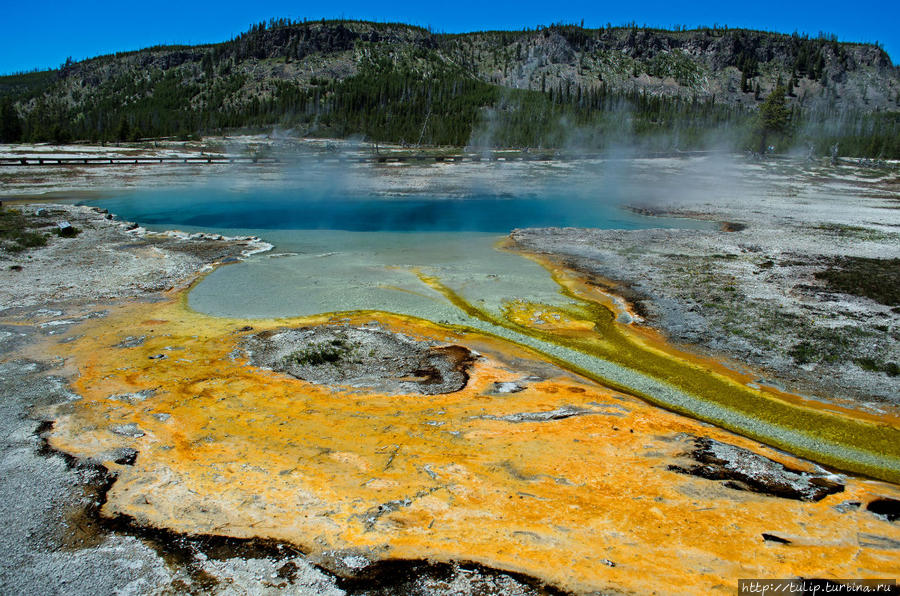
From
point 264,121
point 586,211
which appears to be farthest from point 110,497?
point 264,121

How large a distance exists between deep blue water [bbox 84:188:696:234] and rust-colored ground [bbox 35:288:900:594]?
15223 mm

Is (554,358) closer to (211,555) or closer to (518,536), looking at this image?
(518,536)

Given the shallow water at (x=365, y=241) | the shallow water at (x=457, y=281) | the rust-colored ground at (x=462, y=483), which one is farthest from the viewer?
the shallow water at (x=365, y=241)

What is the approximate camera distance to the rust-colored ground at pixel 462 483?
4734mm

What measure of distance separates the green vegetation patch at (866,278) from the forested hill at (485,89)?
67.9 metres

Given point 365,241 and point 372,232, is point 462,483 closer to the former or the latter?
point 365,241

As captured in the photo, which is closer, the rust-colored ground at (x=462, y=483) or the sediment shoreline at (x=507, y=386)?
the sediment shoreline at (x=507, y=386)

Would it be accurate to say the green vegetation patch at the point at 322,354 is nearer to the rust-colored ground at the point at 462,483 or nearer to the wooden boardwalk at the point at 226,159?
the rust-colored ground at the point at 462,483

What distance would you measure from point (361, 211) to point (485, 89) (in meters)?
106

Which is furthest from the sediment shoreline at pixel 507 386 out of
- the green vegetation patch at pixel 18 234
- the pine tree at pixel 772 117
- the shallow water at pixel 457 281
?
the pine tree at pixel 772 117

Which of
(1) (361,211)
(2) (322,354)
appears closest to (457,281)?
(2) (322,354)

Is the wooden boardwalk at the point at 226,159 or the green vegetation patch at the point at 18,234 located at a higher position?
the wooden boardwalk at the point at 226,159

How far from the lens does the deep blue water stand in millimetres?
23891

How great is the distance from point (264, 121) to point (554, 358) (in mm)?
108892
